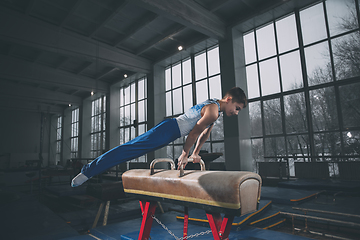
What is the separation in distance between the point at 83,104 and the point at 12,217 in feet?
49.4

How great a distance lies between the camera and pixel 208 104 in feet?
7.06

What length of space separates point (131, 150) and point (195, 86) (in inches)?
342

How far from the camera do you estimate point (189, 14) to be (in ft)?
24.2

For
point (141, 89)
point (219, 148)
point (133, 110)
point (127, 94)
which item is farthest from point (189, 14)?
point (127, 94)

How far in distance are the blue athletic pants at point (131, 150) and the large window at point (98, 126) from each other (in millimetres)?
14332

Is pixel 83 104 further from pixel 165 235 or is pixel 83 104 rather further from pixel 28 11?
pixel 165 235

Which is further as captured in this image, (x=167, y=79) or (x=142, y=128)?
(x=142, y=128)

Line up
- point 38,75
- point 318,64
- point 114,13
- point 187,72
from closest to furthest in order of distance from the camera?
point 318,64 → point 114,13 → point 187,72 → point 38,75

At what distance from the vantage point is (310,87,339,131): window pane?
262 inches

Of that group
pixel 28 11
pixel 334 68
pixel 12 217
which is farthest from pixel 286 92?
pixel 28 11

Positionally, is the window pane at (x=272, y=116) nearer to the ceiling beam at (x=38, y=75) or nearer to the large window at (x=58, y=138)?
the ceiling beam at (x=38, y=75)

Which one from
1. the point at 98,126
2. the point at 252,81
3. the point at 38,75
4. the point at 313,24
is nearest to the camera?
the point at 313,24

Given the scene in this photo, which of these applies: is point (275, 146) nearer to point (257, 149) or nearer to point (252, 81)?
point (257, 149)

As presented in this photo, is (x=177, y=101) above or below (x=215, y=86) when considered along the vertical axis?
below
